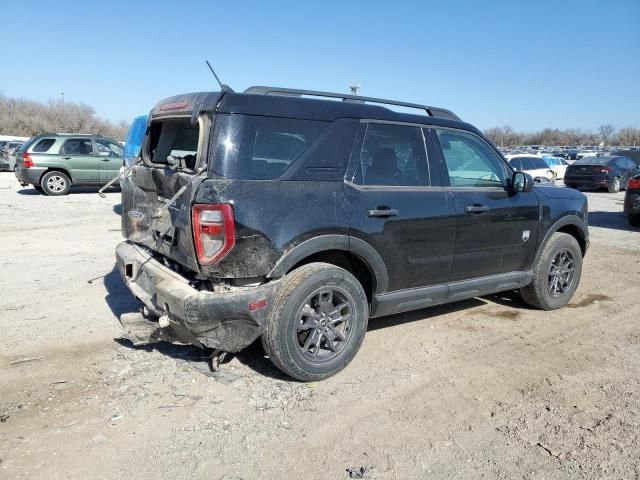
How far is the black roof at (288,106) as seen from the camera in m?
3.45

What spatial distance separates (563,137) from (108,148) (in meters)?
102

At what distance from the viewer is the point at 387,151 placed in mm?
4133

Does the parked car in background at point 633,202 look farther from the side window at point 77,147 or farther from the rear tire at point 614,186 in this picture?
the side window at point 77,147

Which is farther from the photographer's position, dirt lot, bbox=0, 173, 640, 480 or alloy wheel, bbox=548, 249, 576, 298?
alloy wheel, bbox=548, 249, 576, 298

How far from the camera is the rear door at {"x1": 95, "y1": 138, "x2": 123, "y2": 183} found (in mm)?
15742

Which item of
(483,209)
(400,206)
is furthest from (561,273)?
(400,206)

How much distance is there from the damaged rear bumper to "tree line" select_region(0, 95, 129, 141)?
67446mm

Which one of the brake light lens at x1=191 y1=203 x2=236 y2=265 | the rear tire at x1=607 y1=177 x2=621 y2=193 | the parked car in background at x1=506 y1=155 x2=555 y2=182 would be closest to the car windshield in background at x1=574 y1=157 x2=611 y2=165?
the rear tire at x1=607 y1=177 x2=621 y2=193

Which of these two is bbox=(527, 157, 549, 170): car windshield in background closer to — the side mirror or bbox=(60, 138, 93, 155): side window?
bbox=(60, 138, 93, 155): side window

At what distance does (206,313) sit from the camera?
130 inches

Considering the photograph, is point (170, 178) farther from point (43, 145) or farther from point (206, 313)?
point (43, 145)

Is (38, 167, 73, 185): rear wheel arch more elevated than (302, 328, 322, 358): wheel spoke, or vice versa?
(38, 167, 73, 185): rear wheel arch

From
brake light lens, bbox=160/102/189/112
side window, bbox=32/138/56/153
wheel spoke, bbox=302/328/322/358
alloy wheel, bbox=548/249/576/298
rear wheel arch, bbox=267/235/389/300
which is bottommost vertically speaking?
wheel spoke, bbox=302/328/322/358

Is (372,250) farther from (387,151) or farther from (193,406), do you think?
(193,406)
